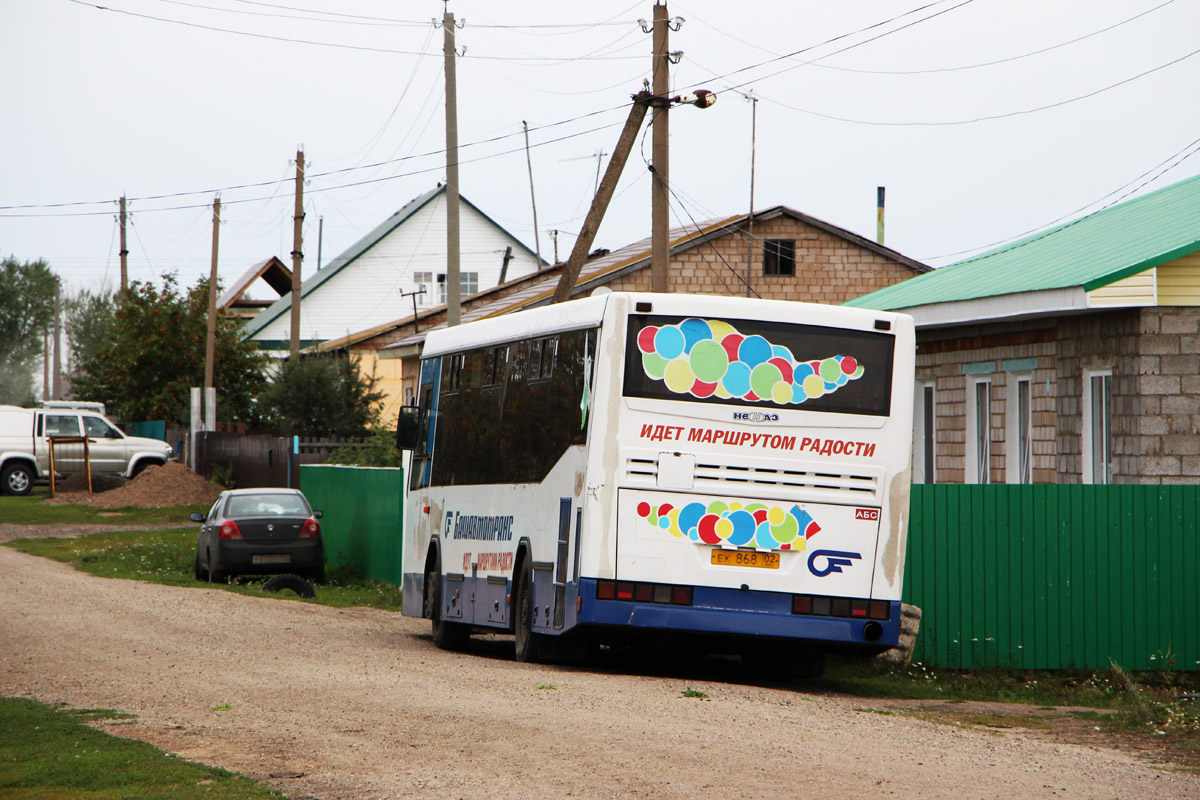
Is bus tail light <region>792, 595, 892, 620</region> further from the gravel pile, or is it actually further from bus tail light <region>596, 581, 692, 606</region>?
the gravel pile

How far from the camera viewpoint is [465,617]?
52.7ft

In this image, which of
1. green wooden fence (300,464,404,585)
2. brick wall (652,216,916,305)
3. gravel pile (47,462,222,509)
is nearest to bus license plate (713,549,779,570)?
green wooden fence (300,464,404,585)

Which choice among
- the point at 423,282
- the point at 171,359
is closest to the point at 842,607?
the point at 171,359

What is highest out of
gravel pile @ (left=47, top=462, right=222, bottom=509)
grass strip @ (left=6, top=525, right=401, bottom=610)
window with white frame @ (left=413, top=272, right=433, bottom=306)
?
window with white frame @ (left=413, top=272, right=433, bottom=306)

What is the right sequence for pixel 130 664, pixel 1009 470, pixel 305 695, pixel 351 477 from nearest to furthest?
pixel 305 695 → pixel 130 664 → pixel 1009 470 → pixel 351 477

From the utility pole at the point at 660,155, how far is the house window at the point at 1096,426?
6474mm

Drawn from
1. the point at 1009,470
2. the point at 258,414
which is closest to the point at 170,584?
the point at 1009,470

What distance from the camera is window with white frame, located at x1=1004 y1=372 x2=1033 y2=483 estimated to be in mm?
19672

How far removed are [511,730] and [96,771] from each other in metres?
2.41

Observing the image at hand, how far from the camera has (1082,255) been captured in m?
19.1

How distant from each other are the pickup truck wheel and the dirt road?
99.2 ft

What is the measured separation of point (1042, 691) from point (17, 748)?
906cm

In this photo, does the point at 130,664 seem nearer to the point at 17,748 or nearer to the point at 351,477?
the point at 17,748

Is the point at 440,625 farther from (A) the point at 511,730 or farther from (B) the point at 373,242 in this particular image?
(B) the point at 373,242
